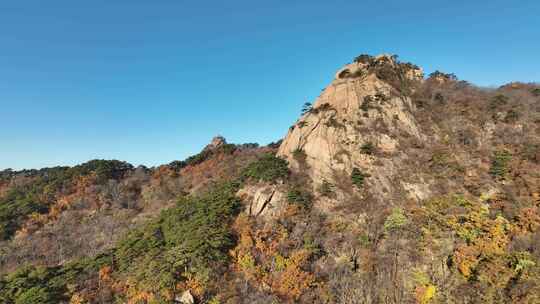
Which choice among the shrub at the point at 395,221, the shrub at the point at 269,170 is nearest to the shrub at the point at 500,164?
the shrub at the point at 395,221

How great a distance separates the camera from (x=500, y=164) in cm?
4284

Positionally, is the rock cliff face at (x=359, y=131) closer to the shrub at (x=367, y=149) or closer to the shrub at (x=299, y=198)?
the shrub at (x=367, y=149)

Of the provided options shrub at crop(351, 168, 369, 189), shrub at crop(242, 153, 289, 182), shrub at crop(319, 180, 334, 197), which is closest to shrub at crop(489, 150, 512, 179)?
shrub at crop(351, 168, 369, 189)

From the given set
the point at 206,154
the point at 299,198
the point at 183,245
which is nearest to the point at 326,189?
the point at 299,198

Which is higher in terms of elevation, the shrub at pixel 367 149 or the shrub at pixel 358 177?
the shrub at pixel 367 149

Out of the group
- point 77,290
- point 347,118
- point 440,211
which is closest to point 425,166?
point 440,211

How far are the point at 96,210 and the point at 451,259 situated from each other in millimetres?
69769

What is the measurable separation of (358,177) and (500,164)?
2069 centimetres

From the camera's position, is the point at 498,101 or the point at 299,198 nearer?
the point at 299,198

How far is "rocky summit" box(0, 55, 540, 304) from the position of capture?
31516 millimetres

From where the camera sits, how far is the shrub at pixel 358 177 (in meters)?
43.9

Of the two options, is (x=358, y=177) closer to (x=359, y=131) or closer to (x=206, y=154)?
(x=359, y=131)

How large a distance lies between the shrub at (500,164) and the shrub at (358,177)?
18.2m

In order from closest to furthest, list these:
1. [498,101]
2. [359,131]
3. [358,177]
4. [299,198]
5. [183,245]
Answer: [183,245], [299,198], [358,177], [359,131], [498,101]
